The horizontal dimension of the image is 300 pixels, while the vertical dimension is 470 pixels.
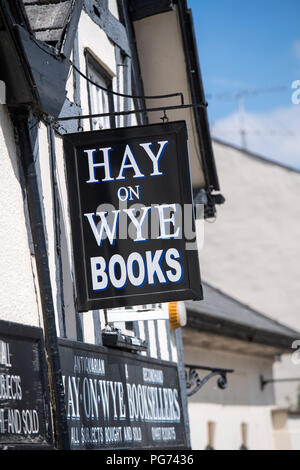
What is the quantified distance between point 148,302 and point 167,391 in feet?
8.88

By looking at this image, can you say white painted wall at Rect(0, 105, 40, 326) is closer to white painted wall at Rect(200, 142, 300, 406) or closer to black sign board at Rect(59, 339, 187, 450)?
black sign board at Rect(59, 339, 187, 450)

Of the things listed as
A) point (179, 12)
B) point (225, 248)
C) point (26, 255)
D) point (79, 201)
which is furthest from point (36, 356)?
point (225, 248)

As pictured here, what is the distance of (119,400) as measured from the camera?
753cm

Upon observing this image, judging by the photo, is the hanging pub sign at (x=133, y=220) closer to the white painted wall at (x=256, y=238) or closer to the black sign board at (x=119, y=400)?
the black sign board at (x=119, y=400)

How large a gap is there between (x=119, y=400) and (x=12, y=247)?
192 centimetres

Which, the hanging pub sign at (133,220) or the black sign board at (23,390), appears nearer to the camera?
the black sign board at (23,390)

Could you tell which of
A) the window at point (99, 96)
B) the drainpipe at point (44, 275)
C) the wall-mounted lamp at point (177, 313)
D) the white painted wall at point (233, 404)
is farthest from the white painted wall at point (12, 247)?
the white painted wall at point (233, 404)

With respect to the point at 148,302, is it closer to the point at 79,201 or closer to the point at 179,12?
the point at 79,201

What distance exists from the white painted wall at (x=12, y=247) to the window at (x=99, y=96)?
7.27 ft

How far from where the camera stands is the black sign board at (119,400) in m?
6.66

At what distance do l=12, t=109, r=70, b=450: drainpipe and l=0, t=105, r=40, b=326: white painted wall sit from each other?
0.07 meters

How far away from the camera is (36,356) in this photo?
5.99 metres

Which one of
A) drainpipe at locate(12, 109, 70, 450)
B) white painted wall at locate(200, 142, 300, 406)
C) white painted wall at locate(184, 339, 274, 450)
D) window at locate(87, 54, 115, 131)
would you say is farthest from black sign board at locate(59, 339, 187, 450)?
white painted wall at locate(200, 142, 300, 406)

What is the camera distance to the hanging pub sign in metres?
6.49
